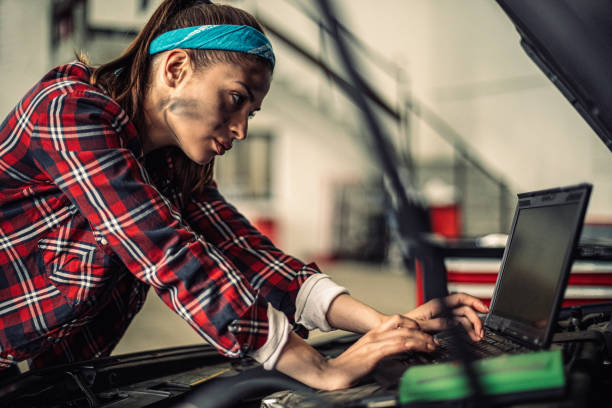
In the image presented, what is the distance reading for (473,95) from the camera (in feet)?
23.5

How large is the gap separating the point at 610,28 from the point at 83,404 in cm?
81

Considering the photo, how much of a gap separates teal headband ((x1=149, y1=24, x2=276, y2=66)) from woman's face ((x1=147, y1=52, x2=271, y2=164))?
0.02 meters

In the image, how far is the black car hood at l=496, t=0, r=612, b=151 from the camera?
64 cm

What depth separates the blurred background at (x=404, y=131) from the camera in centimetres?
533

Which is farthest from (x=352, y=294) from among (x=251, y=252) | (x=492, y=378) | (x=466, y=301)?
(x=492, y=378)

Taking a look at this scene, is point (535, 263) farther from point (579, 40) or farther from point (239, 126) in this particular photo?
point (239, 126)

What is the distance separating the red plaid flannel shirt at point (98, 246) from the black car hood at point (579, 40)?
0.45m

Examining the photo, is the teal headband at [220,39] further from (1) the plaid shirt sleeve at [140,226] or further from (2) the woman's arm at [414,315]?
(2) the woman's arm at [414,315]

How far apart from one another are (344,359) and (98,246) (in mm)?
384

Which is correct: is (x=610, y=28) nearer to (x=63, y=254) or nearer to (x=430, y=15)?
(x=63, y=254)

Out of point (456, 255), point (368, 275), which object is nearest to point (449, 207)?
point (368, 275)

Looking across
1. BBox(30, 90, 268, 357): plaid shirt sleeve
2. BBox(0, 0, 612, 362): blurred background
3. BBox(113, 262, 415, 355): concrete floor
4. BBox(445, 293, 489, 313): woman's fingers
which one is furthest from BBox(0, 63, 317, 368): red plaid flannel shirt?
BBox(0, 0, 612, 362): blurred background

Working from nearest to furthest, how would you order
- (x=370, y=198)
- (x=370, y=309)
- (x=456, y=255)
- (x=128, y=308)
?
(x=370, y=309), (x=128, y=308), (x=456, y=255), (x=370, y=198)

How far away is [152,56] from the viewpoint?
881 mm
